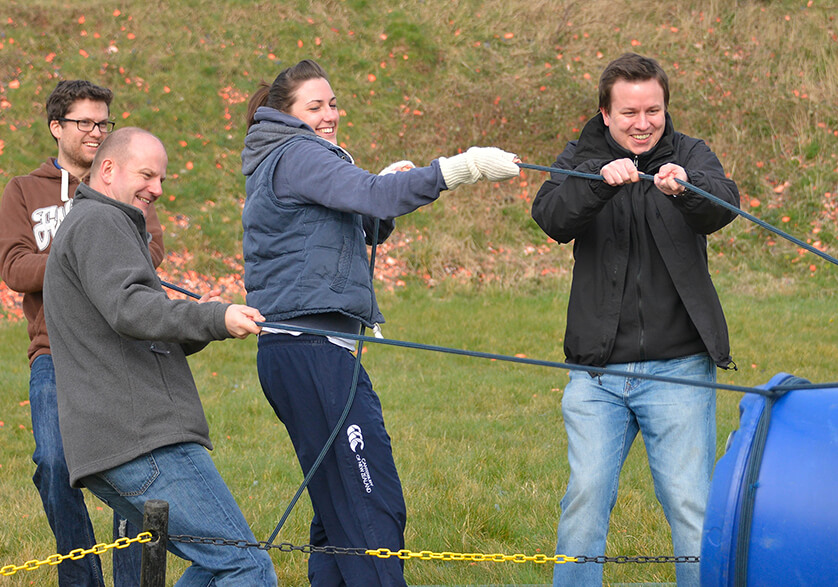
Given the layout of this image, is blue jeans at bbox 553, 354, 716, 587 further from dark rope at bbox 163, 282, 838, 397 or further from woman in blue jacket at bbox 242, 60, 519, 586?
woman in blue jacket at bbox 242, 60, 519, 586

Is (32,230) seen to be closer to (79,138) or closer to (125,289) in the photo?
(79,138)

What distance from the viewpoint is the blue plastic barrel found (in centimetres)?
238

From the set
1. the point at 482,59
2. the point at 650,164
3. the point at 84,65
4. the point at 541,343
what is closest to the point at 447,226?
the point at 541,343

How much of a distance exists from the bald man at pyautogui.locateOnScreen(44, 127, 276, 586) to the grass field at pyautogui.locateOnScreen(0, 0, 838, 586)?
164cm

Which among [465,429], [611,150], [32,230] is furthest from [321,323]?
[465,429]

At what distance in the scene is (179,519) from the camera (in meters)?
2.80

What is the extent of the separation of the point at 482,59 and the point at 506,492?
1136 cm

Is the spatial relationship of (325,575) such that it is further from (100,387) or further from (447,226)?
(447,226)

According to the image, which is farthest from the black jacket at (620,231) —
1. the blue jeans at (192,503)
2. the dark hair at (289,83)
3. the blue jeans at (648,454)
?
the blue jeans at (192,503)

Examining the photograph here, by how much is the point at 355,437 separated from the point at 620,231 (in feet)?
3.72

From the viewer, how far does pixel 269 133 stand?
11.3ft

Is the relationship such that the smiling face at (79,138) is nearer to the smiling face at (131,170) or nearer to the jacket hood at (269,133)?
the jacket hood at (269,133)

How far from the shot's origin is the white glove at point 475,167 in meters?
3.05

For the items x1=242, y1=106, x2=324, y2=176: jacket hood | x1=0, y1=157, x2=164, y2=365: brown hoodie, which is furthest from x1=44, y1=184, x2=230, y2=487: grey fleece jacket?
x1=0, y1=157, x2=164, y2=365: brown hoodie
